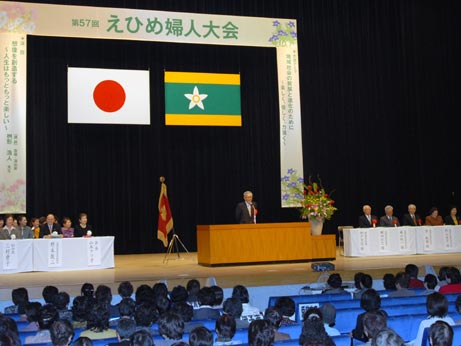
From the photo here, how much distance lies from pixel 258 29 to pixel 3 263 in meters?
6.63

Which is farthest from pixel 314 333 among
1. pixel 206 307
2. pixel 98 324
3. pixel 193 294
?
pixel 193 294

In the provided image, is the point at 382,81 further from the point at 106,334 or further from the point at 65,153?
the point at 106,334

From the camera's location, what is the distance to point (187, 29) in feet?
40.4

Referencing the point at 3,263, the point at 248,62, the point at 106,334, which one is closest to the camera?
the point at 106,334

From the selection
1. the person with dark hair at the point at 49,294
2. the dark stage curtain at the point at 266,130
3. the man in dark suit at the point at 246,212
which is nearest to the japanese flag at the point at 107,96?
the dark stage curtain at the point at 266,130

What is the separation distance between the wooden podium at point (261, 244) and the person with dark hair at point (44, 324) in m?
4.91

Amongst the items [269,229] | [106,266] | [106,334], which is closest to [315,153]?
[269,229]

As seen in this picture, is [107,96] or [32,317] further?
[107,96]

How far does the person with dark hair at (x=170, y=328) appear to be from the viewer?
329cm

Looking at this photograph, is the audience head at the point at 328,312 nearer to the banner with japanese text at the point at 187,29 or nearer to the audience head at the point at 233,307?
the audience head at the point at 233,307

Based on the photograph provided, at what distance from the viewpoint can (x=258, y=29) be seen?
12.6 meters

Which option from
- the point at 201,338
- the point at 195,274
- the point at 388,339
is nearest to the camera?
the point at 388,339

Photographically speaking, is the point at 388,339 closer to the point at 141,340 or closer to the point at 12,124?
the point at 141,340

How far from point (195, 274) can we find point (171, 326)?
16.5 feet
